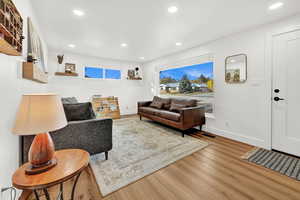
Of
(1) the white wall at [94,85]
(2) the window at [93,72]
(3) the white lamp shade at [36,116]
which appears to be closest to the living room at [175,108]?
(3) the white lamp shade at [36,116]

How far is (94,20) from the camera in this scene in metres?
2.38

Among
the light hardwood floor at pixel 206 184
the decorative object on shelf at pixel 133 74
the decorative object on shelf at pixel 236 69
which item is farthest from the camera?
the decorative object on shelf at pixel 133 74

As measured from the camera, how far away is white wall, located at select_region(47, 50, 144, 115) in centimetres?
436

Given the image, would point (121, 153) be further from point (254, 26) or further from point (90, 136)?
point (254, 26)

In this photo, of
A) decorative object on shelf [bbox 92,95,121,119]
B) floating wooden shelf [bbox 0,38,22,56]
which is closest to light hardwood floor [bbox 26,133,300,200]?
floating wooden shelf [bbox 0,38,22,56]

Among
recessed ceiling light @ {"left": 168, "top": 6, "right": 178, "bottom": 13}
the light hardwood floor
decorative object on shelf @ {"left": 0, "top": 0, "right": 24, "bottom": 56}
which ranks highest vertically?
recessed ceiling light @ {"left": 168, "top": 6, "right": 178, "bottom": 13}

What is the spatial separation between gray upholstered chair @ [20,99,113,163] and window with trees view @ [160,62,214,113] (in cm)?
286

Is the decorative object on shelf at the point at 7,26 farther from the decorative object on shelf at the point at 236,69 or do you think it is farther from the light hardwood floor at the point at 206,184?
the decorative object on shelf at the point at 236,69

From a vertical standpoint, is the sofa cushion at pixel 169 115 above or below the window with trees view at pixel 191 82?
below

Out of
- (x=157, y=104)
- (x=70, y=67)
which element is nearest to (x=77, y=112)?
(x=157, y=104)

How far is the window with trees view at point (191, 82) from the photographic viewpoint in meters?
3.59

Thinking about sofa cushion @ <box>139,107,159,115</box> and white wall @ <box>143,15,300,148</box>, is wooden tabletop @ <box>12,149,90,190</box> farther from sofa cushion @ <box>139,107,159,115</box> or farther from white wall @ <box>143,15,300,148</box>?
white wall @ <box>143,15,300,148</box>

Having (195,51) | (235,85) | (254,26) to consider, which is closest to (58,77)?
(195,51)

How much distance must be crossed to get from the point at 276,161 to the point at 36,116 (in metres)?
3.20
